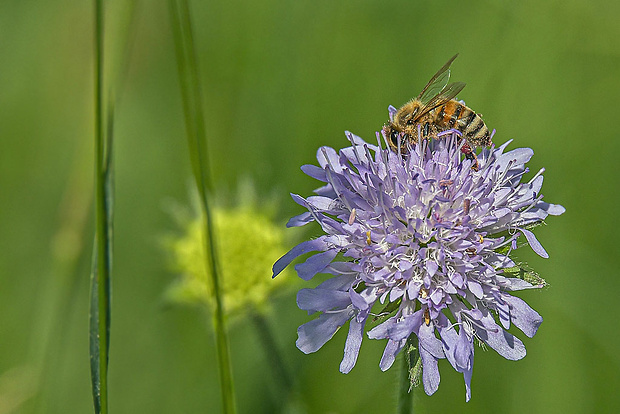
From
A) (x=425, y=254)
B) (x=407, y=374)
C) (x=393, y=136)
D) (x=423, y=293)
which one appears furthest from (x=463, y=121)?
(x=407, y=374)

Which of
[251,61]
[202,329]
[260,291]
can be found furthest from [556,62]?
[202,329]

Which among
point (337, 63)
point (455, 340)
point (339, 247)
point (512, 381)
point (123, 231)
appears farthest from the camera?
point (337, 63)

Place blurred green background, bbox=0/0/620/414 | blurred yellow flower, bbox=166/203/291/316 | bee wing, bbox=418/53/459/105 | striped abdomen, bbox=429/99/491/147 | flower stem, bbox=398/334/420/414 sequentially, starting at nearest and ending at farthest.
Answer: flower stem, bbox=398/334/420/414 → striped abdomen, bbox=429/99/491/147 → bee wing, bbox=418/53/459/105 → blurred yellow flower, bbox=166/203/291/316 → blurred green background, bbox=0/0/620/414

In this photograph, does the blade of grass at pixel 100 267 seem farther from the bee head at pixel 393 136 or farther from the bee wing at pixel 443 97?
the bee wing at pixel 443 97

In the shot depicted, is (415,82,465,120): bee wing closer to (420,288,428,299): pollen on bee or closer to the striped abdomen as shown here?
the striped abdomen

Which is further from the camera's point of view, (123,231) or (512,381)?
(123,231)

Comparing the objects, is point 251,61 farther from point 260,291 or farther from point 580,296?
point 580,296

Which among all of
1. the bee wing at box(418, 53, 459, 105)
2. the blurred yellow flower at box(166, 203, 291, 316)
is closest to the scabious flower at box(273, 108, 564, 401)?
the bee wing at box(418, 53, 459, 105)
